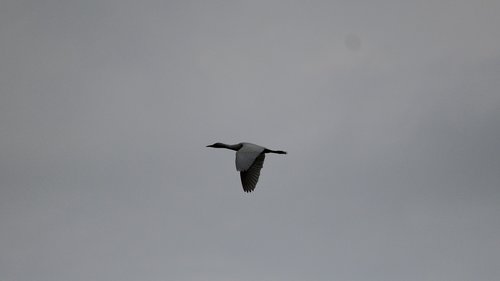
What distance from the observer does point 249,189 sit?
81750mm

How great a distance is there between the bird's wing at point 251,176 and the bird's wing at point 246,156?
1.90 ft

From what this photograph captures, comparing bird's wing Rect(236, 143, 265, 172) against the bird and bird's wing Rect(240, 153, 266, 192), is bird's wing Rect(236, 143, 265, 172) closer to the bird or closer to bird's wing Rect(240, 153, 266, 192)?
the bird

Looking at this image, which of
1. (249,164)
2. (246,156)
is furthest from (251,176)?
(246,156)

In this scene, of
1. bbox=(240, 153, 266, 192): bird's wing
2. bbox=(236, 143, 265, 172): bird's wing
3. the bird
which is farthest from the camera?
bbox=(240, 153, 266, 192): bird's wing

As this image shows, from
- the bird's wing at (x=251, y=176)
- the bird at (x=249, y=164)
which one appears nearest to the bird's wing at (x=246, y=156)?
the bird at (x=249, y=164)

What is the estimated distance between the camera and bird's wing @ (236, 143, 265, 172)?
80.8 m

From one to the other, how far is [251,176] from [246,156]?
1.35 metres

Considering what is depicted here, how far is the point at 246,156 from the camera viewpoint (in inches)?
3204

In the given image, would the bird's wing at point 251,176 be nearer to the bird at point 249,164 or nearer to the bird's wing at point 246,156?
the bird at point 249,164

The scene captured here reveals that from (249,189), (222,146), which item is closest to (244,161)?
(249,189)

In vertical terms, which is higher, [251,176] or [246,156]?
[246,156]

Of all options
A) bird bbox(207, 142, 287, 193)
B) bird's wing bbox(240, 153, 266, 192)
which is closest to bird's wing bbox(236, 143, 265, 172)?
bird bbox(207, 142, 287, 193)

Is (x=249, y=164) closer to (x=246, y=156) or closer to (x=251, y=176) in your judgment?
(x=246, y=156)

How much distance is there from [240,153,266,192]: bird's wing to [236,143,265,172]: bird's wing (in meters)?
0.58
